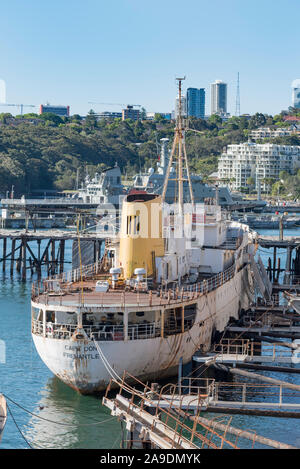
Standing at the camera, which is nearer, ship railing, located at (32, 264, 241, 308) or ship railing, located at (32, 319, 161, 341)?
ship railing, located at (32, 319, 161, 341)

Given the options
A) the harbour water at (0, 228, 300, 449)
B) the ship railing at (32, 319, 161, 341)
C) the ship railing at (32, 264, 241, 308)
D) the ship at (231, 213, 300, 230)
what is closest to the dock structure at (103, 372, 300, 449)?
the harbour water at (0, 228, 300, 449)

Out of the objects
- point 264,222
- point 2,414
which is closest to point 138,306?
point 2,414

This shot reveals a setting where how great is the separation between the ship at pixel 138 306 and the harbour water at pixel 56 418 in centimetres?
118

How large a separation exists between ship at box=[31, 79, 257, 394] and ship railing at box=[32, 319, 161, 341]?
0.04 meters

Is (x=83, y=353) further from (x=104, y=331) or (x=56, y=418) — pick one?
(x=56, y=418)

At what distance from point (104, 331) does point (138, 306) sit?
1.66 m

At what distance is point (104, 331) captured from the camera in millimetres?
31734

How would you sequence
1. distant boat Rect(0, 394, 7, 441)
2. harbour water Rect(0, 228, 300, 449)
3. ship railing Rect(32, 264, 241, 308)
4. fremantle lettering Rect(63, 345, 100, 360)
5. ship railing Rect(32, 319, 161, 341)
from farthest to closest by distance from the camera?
ship railing Rect(32, 264, 241, 308) → ship railing Rect(32, 319, 161, 341) → fremantle lettering Rect(63, 345, 100, 360) → harbour water Rect(0, 228, 300, 449) → distant boat Rect(0, 394, 7, 441)

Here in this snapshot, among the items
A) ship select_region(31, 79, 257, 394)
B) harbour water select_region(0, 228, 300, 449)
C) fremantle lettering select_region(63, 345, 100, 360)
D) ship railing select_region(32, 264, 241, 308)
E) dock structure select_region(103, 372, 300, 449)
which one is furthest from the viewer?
ship railing select_region(32, 264, 241, 308)

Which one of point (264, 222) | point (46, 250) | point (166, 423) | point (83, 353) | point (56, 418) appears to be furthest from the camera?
point (264, 222)

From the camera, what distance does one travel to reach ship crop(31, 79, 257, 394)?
102 ft

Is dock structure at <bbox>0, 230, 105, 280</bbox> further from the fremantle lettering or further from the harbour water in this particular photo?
the fremantle lettering

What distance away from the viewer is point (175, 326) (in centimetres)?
3328

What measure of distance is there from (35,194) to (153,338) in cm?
14089
